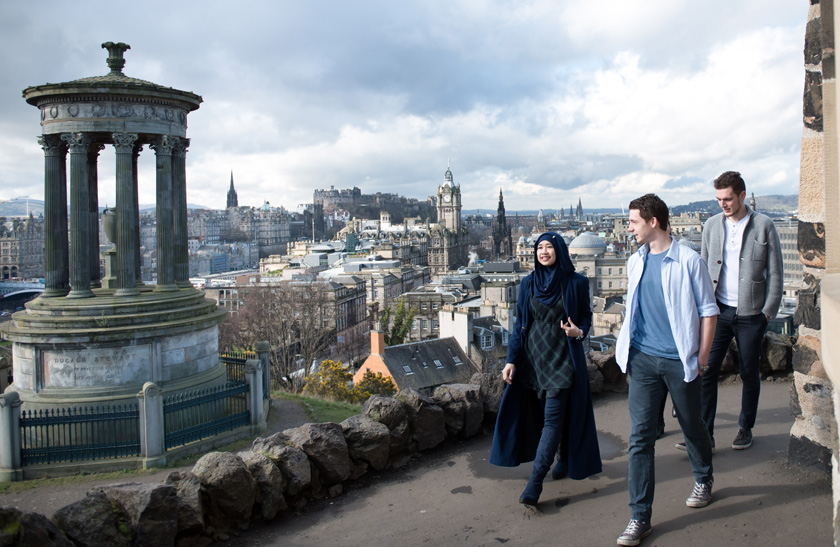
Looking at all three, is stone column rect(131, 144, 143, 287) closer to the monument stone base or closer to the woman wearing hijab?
the monument stone base

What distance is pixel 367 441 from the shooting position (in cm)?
573

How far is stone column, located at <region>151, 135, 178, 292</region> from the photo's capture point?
36.5 feet

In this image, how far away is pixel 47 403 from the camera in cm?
986

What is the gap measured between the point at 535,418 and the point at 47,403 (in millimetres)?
7683

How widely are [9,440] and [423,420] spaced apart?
5796mm

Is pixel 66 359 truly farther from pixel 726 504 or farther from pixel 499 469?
→ pixel 726 504

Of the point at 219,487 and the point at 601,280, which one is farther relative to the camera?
the point at 601,280

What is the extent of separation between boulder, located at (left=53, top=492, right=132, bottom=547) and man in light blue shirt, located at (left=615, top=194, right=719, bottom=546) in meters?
2.99

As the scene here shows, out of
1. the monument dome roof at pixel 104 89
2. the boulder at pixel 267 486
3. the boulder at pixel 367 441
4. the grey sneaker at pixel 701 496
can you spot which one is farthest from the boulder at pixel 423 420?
the monument dome roof at pixel 104 89

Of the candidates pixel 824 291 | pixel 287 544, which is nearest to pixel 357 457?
pixel 287 544

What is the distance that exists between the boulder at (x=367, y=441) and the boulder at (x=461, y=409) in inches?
30.9

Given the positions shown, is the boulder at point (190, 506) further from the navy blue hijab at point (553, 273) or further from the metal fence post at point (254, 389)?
the metal fence post at point (254, 389)

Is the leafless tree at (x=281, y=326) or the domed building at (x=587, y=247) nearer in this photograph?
the leafless tree at (x=281, y=326)

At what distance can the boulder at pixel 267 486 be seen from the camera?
5.04 meters
